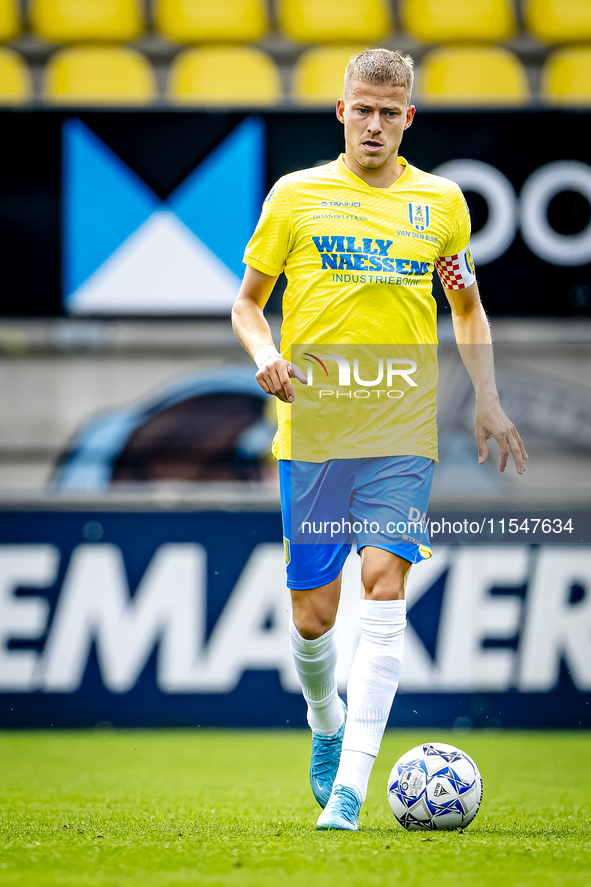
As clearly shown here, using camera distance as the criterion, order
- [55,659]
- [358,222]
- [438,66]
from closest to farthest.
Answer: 1. [358,222]
2. [55,659]
3. [438,66]

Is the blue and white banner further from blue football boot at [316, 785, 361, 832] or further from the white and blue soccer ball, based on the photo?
blue football boot at [316, 785, 361, 832]

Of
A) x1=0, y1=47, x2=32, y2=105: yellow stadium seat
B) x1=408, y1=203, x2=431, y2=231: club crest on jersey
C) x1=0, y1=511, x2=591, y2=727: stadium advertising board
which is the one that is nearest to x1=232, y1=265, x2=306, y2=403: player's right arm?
x1=408, y1=203, x2=431, y2=231: club crest on jersey

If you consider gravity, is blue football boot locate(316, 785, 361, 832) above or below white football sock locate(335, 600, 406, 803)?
below

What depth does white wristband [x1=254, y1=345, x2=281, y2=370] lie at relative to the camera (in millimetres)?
2512

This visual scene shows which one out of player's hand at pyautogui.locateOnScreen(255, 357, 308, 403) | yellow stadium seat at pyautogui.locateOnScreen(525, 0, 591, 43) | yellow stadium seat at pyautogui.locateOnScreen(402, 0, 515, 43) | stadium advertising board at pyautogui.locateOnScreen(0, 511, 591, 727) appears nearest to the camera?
player's hand at pyautogui.locateOnScreen(255, 357, 308, 403)

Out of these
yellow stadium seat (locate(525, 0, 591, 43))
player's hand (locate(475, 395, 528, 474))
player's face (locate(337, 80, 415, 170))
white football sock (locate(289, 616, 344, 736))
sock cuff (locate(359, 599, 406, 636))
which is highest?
yellow stadium seat (locate(525, 0, 591, 43))

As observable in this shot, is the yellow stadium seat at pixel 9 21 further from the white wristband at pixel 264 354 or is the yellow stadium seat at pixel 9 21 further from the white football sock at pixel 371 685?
the white football sock at pixel 371 685

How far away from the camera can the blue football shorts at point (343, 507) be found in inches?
103

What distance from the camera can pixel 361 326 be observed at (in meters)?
2.73

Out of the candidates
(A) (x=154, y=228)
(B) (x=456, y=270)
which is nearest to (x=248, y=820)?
(B) (x=456, y=270)

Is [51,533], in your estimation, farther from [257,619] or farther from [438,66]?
[438,66]

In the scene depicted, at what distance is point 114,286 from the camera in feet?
19.9

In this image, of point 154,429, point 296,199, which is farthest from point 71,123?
point 296,199

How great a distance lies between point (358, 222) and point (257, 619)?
3114 mm
